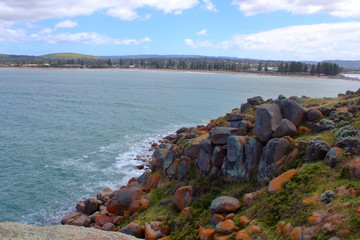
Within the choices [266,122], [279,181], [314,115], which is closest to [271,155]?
[266,122]

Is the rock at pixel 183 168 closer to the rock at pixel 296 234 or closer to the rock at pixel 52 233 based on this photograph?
the rock at pixel 52 233

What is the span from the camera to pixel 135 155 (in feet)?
101

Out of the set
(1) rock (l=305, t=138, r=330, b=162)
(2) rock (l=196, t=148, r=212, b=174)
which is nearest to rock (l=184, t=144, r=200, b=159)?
(2) rock (l=196, t=148, r=212, b=174)

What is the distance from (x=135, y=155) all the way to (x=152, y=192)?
1190 centimetres

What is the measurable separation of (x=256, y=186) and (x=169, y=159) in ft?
25.0

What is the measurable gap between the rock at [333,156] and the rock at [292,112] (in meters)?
4.58

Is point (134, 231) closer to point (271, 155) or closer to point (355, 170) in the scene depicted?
point (271, 155)

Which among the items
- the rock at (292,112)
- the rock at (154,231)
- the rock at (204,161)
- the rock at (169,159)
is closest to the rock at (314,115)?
the rock at (292,112)

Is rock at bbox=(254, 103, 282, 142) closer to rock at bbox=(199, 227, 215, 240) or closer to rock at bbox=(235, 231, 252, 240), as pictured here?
rock at bbox=(199, 227, 215, 240)

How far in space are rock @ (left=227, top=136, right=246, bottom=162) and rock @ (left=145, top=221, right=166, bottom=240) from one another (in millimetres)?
5199

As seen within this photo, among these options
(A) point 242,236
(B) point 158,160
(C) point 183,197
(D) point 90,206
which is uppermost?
(A) point 242,236

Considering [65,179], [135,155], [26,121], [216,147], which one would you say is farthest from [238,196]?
[26,121]

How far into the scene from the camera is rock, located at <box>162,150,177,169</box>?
2066cm

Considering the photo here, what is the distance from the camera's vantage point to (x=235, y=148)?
16484 millimetres
